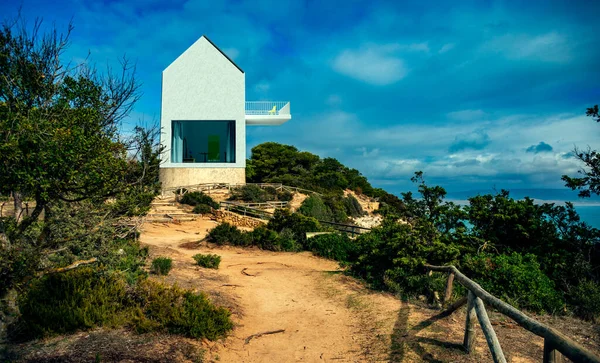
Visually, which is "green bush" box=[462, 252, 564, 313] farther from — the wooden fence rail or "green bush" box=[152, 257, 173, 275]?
"green bush" box=[152, 257, 173, 275]

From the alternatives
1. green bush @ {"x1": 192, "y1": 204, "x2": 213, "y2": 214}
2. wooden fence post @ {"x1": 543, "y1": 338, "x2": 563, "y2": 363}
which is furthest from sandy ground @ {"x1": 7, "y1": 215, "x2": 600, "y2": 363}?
green bush @ {"x1": 192, "y1": 204, "x2": 213, "y2": 214}

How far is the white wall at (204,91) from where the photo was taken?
31.5 meters

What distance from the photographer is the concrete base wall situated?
31.9m

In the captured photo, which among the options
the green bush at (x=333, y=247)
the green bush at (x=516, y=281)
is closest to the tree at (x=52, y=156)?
the green bush at (x=516, y=281)

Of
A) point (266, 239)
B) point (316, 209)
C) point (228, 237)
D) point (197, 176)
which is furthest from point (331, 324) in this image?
point (197, 176)

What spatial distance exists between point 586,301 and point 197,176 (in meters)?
28.7

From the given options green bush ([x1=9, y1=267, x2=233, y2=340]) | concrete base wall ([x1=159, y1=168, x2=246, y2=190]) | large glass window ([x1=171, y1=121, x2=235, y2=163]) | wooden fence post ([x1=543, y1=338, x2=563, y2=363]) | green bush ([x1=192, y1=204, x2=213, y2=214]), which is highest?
large glass window ([x1=171, y1=121, x2=235, y2=163])

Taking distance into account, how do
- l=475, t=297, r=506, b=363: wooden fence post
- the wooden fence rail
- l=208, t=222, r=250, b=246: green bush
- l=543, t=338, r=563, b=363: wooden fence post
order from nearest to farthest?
the wooden fence rail, l=543, t=338, r=563, b=363: wooden fence post, l=475, t=297, r=506, b=363: wooden fence post, l=208, t=222, r=250, b=246: green bush

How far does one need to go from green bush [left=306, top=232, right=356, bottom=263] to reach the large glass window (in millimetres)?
19251

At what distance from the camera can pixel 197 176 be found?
3198 cm

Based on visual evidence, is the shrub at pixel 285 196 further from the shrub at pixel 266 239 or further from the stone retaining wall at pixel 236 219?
the shrub at pixel 266 239

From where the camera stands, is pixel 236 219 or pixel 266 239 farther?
pixel 236 219

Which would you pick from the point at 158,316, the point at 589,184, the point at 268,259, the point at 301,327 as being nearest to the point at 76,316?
the point at 158,316

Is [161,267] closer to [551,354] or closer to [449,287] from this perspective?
[449,287]
